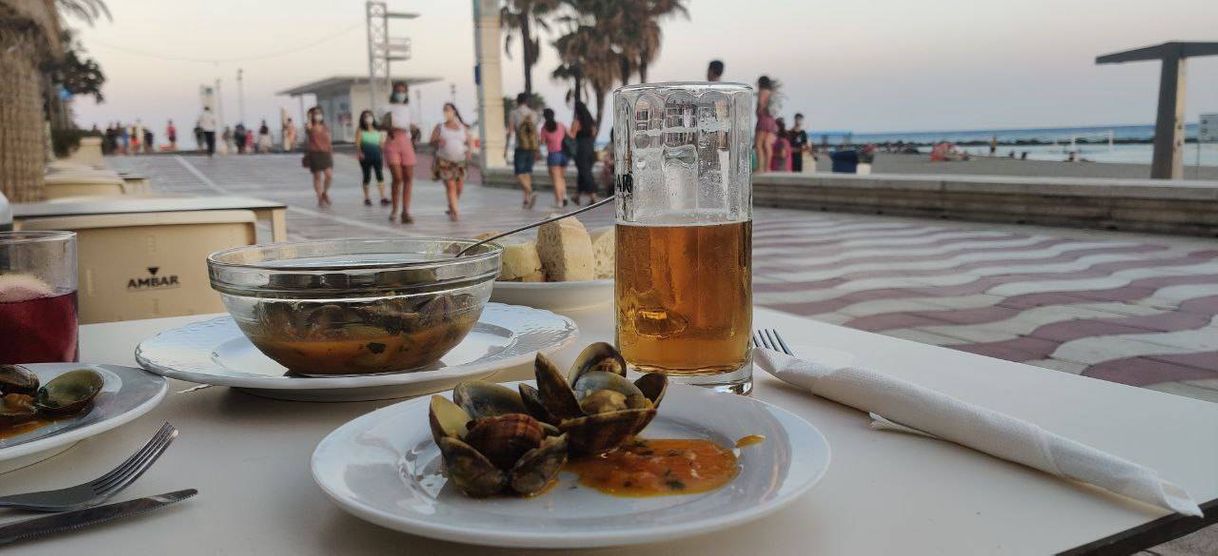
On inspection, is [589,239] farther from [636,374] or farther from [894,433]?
[894,433]

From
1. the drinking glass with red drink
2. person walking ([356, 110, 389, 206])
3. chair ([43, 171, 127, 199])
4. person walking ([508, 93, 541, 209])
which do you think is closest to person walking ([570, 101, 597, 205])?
person walking ([508, 93, 541, 209])

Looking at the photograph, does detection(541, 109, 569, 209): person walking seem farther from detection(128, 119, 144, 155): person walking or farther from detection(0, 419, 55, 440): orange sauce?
detection(128, 119, 144, 155): person walking

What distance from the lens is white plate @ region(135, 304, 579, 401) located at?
0.81 m

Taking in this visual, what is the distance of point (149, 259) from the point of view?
350cm

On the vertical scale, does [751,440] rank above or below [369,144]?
below

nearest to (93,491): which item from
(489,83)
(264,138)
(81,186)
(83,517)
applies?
(83,517)

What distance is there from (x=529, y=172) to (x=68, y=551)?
11.6 m

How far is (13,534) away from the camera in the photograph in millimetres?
544

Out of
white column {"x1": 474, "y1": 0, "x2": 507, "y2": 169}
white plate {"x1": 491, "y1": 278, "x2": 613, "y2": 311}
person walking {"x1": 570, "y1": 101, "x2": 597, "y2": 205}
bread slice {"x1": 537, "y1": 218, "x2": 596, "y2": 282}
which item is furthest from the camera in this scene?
white column {"x1": 474, "y1": 0, "x2": 507, "y2": 169}

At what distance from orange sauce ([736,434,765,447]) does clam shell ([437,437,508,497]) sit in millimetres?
193

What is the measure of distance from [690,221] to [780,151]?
14.2m

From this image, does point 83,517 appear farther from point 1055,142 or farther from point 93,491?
point 1055,142

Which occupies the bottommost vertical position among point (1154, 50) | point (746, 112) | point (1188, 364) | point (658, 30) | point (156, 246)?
point (1188, 364)

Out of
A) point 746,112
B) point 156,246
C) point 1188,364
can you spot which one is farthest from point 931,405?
point 156,246
